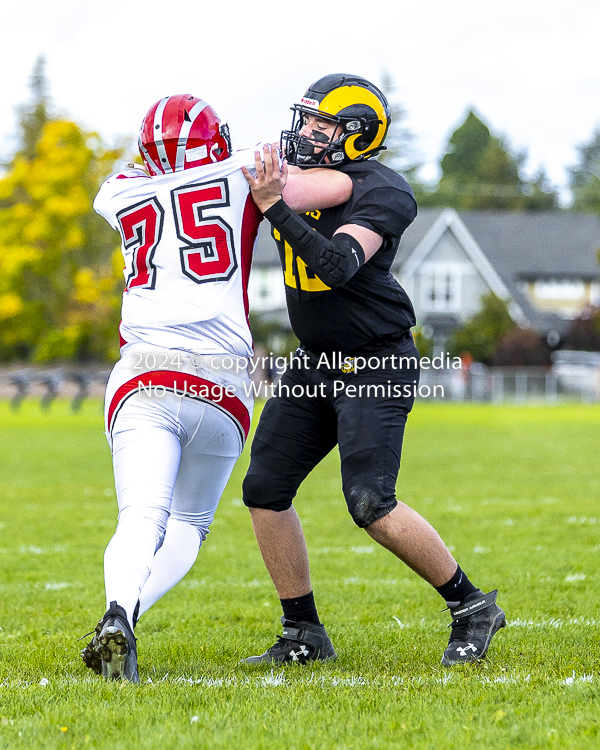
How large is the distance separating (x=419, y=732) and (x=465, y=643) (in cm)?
110

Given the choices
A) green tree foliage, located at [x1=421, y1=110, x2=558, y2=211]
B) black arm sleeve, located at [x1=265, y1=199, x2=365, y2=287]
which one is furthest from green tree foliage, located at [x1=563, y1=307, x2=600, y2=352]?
black arm sleeve, located at [x1=265, y1=199, x2=365, y2=287]

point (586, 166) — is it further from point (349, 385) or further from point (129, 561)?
point (129, 561)

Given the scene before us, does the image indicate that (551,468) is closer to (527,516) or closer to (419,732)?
(527,516)

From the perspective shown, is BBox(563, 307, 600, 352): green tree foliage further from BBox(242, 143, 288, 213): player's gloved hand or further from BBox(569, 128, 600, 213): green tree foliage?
BBox(569, 128, 600, 213): green tree foliage

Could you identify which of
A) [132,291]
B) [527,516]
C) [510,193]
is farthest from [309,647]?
[510,193]

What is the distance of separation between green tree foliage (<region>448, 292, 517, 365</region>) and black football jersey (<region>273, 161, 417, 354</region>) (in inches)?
1478

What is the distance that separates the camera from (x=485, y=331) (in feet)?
137

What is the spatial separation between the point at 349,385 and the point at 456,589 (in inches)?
36.0

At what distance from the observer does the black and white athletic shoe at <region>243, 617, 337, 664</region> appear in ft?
13.5

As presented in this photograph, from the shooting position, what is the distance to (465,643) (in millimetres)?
3922

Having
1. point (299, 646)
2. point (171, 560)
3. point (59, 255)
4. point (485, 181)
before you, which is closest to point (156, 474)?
point (171, 560)

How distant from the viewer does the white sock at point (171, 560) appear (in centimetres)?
365

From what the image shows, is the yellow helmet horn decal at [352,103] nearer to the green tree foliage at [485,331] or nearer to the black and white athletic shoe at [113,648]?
the black and white athletic shoe at [113,648]

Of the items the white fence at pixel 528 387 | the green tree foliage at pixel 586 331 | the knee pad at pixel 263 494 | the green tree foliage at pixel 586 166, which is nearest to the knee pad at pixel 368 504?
the knee pad at pixel 263 494
